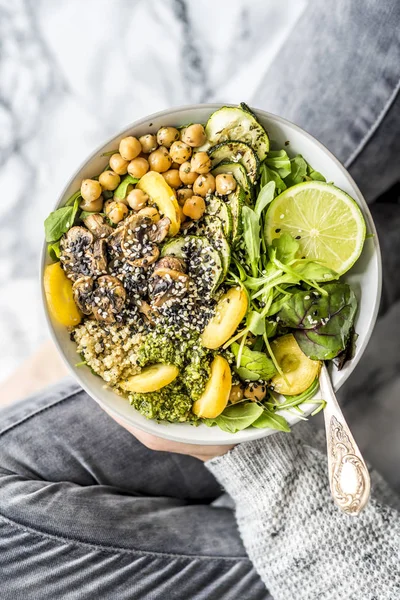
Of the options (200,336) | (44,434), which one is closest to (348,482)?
(200,336)

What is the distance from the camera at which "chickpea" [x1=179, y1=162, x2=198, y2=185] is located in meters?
1.19

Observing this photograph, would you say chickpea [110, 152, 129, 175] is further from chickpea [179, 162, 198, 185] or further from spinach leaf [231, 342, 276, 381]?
spinach leaf [231, 342, 276, 381]

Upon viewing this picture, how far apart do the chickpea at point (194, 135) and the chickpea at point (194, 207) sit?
0.10 metres

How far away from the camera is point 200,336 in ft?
3.90

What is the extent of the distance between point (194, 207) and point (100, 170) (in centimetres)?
20

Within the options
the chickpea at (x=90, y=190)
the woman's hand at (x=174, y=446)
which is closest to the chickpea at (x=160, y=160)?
the chickpea at (x=90, y=190)

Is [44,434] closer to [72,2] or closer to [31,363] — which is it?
[31,363]

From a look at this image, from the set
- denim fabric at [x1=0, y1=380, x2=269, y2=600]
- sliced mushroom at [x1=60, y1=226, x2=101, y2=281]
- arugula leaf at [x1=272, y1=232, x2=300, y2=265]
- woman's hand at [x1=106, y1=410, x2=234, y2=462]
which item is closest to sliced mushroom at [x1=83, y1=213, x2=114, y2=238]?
sliced mushroom at [x1=60, y1=226, x2=101, y2=281]

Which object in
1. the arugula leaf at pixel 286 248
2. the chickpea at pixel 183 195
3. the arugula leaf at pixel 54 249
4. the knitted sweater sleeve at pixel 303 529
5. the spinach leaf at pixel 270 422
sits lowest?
the knitted sweater sleeve at pixel 303 529

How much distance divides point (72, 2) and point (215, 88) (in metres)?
0.49

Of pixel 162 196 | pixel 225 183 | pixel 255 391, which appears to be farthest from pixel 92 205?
pixel 255 391

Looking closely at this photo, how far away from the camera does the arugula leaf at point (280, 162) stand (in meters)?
1.21

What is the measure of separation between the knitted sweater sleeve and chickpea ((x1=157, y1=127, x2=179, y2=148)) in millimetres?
701

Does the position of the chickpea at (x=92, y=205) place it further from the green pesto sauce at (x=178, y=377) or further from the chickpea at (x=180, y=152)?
the green pesto sauce at (x=178, y=377)
